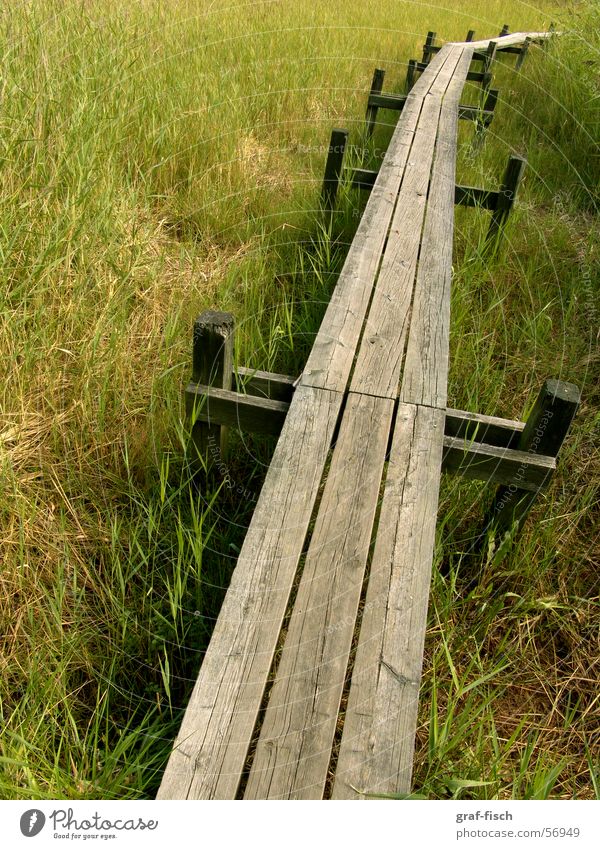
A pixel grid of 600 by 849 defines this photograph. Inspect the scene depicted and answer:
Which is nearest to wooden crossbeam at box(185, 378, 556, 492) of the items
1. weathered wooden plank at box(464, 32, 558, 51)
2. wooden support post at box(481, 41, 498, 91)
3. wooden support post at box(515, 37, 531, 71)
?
wooden support post at box(481, 41, 498, 91)

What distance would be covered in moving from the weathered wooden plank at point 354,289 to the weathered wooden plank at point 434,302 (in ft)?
0.62

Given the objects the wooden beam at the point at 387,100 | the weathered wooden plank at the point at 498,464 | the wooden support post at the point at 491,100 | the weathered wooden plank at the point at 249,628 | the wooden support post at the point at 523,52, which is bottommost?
the weathered wooden plank at the point at 249,628

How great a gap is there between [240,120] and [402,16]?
711 centimetres

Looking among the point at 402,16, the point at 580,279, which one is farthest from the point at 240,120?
the point at 402,16

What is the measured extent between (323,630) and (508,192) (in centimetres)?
328

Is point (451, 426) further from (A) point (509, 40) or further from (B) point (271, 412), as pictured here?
(A) point (509, 40)

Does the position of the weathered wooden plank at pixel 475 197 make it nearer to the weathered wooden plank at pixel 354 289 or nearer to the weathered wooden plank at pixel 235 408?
the weathered wooden plank at pixel 354 289

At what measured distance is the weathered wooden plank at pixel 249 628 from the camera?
1174 mm

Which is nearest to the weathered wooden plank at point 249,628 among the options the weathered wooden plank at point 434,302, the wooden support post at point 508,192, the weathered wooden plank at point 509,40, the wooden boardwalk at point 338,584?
the wooden boardwalk at point 338,584

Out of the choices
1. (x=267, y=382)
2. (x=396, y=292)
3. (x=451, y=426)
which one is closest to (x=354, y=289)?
(x=396, y=292)

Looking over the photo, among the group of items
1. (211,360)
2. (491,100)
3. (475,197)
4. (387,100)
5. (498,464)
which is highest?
(491,100)

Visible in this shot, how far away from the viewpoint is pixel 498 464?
1.94m

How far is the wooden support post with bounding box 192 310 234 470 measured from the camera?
188 centimetres

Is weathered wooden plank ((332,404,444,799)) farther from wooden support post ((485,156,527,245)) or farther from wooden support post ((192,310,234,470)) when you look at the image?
wooden support post ((485,156,527,245))
